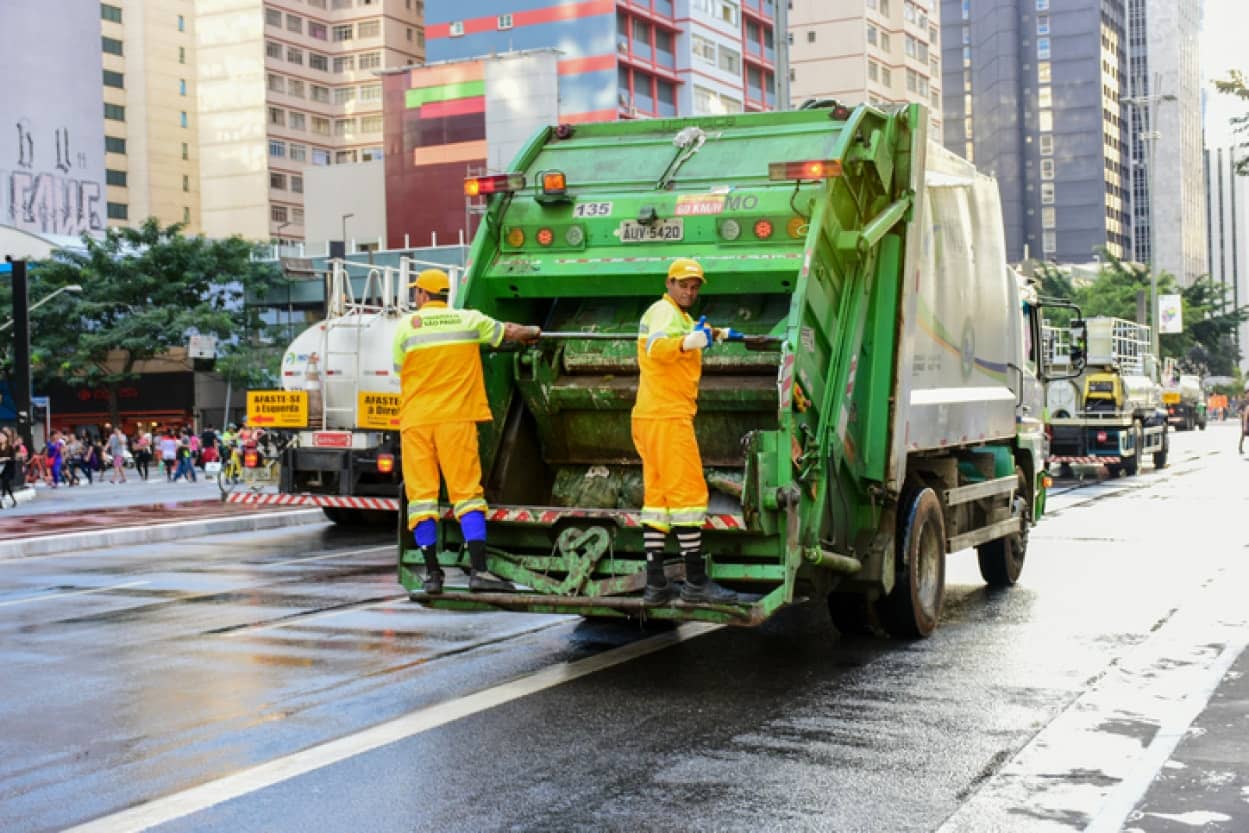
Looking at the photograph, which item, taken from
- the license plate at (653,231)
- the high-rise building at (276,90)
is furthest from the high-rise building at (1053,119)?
the license plate at (653,231)

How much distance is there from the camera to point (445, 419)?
7.92 metres

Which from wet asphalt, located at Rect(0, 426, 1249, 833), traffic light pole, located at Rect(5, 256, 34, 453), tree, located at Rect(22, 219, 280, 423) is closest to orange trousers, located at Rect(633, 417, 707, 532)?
wet asphalt, located at Rect(0, 426, 1249, 833)

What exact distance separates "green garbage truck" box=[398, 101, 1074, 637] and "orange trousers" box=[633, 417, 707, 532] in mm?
149

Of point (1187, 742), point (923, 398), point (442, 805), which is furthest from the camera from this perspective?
point (923, 398)

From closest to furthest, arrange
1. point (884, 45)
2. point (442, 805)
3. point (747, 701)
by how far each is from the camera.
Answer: point (442, 805)
point (747, 701)
point (884, 45)

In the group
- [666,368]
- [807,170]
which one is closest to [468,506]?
[666,368]

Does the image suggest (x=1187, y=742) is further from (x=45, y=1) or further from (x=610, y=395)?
(x=45, y=1)

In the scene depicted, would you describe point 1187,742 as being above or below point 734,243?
below

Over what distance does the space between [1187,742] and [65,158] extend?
84.7 metres

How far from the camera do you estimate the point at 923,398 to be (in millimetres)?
9023

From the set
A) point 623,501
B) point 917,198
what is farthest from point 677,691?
point 917,198

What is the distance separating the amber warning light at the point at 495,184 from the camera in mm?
8812

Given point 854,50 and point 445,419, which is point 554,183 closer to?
point 445,419

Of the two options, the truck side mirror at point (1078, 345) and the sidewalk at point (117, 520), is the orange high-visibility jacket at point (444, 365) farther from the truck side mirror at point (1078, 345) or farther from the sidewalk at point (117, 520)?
the sidewalk at point (117, 520)
